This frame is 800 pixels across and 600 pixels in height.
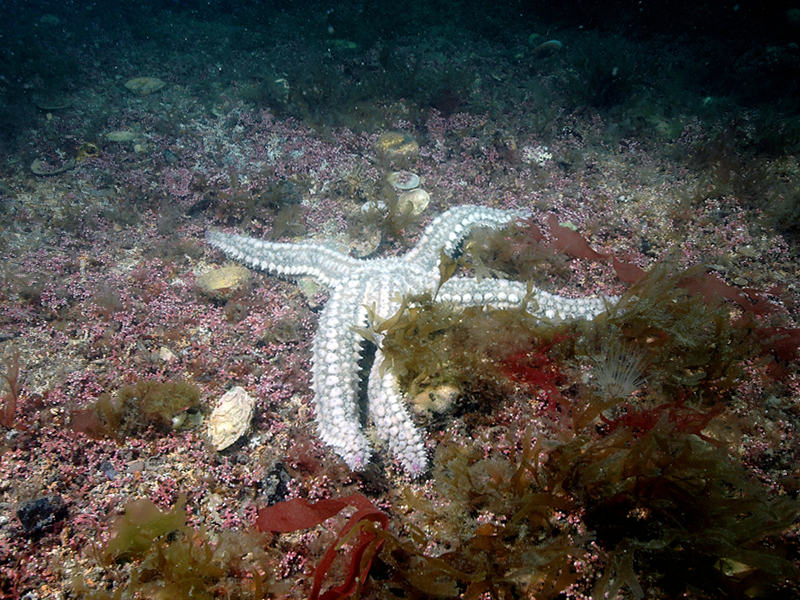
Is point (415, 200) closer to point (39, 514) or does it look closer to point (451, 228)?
point (451, 228)

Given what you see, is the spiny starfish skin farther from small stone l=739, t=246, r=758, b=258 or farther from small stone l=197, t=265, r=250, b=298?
small stone l=739, t=246, r=758, b=258

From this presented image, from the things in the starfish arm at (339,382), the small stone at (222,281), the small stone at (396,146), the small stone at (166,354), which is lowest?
the small stone at (166,354)

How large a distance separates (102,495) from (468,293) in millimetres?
4223

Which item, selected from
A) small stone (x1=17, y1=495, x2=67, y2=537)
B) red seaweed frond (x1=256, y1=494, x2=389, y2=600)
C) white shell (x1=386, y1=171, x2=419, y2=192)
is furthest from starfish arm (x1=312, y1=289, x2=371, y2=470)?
white shell (x1=386, y1=171, x2=419, y2=192)

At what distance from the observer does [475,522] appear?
304cm

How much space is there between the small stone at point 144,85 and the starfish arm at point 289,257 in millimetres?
7461

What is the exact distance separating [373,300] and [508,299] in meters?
1.69

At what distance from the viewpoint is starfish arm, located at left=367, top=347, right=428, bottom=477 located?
3.63 m

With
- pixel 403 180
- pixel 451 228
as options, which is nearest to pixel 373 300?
pixel 451 228

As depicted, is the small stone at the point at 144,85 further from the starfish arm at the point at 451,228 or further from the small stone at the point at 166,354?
the starfish arm at the point at 451,228

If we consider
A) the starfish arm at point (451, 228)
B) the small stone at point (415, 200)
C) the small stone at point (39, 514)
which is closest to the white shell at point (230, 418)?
the small stone at point (39, 514)

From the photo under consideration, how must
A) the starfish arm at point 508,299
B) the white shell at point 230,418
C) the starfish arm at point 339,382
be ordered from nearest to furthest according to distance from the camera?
the starfish arm at point 339,382 → the white shell at point 230,418 → the starfish arm at point 508,299

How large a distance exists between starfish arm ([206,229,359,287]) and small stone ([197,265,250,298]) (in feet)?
1.05

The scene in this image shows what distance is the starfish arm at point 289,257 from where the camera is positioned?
561 cm
